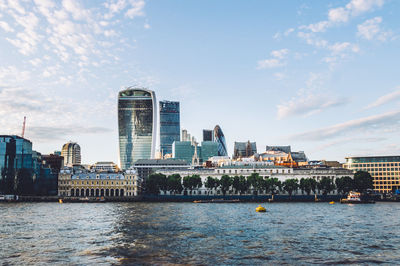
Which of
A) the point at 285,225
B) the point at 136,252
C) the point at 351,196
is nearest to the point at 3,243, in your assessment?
the point at 136,252

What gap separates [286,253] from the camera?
48875mm

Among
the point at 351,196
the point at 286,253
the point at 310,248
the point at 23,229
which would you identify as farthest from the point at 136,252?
the point at 351,196

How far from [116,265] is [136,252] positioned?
7.30m

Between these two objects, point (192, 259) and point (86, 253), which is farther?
point (86, 253)

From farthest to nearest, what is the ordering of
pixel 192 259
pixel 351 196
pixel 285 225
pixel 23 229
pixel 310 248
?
1. pixel 351 196
2. pixel 285 225
3. pixel 23 229
4. pixel 310 248
5. pixel 192 259

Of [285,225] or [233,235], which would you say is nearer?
[233,235]

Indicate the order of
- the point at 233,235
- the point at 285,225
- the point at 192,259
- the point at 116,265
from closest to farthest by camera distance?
the point at 116,265, the point at 192,259, the point at 233,235, the point at 285,225

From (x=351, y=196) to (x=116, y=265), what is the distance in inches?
6537

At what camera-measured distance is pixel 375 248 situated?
52.9m

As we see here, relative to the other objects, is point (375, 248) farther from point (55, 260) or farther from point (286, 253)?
point (55, 260)

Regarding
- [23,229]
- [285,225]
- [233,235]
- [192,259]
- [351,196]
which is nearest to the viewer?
[192,259]

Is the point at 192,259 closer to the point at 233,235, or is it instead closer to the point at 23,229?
the point at 233,235

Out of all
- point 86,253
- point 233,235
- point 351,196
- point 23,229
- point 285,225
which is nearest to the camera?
point 86,253

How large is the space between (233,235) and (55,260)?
101 feet
